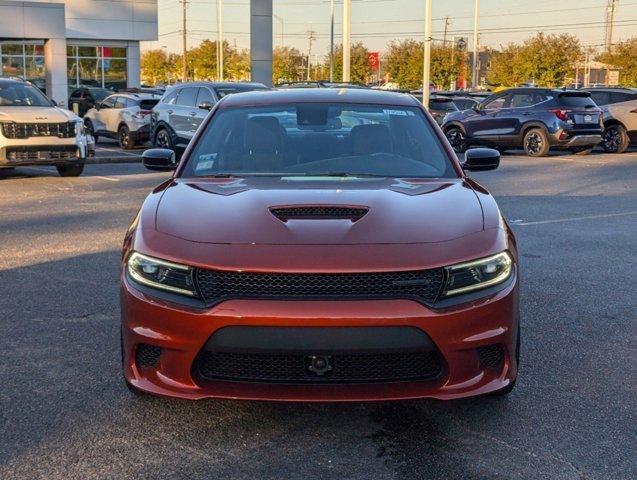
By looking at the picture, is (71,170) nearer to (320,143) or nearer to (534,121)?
(320,143)

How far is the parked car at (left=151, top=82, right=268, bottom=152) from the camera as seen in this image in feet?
58.5

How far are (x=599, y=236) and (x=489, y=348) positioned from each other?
251 inches

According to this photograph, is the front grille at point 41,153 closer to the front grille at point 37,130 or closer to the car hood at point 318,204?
the front grille at point 37,130

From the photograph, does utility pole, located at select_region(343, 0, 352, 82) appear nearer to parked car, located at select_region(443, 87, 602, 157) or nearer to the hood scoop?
parked car, located at select_region(443, 87, 602, 157)

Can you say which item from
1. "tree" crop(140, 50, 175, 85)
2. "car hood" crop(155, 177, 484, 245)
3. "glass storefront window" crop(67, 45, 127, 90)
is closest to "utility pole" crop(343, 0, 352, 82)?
"glass storefront window" crop(67, 45, 127, 90)

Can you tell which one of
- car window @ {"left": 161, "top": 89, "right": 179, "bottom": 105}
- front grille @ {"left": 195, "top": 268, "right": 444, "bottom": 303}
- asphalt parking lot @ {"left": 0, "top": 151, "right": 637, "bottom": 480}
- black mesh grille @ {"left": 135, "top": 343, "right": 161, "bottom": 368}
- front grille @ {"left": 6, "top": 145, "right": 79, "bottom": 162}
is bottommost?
asphalt parking lot @ {"left": 0, "top": 151, "right": 637, "bottom": 480}

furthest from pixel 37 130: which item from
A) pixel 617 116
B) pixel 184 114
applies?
pixel 617 116

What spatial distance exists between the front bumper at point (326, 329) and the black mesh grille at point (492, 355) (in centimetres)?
1

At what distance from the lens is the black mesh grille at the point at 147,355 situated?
3.78 meters

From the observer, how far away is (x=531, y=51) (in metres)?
62.7

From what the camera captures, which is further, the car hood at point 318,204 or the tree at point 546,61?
the tree at point 546,61

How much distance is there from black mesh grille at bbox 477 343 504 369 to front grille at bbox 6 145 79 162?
12165mm

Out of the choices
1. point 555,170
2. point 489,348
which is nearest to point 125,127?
point 555,170

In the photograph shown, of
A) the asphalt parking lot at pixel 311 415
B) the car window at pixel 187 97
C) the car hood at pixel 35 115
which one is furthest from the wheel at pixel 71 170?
the asphalt parking lot at pixel 311 415
